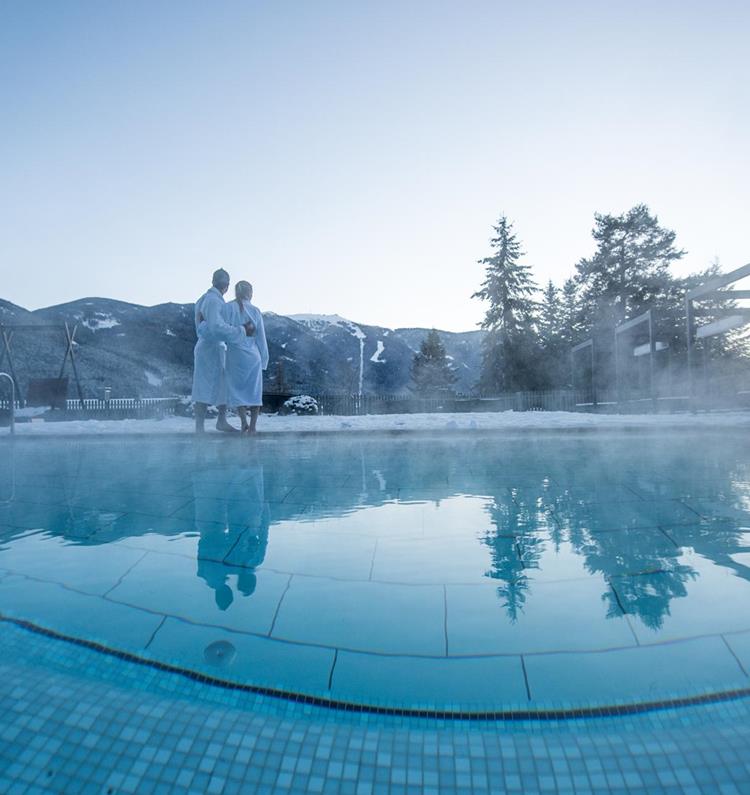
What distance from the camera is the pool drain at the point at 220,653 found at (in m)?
1.21

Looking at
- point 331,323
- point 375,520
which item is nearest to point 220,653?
point 375,520

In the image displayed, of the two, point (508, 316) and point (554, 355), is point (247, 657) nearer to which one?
point (508, 316)

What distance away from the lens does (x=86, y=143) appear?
38.8ft

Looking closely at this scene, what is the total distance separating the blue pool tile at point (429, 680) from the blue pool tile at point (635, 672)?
56 mm

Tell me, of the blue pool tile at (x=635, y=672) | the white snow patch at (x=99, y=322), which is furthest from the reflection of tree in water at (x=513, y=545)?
the white snow patch at (x=99, y=322)

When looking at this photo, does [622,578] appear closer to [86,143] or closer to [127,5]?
[127,5]

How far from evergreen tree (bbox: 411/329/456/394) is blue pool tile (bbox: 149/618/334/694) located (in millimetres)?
36783

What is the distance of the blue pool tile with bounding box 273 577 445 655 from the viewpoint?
131 cm

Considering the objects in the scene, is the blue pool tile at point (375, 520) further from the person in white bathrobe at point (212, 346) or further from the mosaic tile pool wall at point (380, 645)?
the person in white bathrobe at point (212, 346)

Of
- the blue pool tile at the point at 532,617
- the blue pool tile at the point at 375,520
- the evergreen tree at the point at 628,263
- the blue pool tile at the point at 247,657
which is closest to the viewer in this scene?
the blue pool tile at the point at 247,657

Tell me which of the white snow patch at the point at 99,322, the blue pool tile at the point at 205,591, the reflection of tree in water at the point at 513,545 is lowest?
the blue pool tile at the point at 205,591

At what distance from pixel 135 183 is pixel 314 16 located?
7.00 meters

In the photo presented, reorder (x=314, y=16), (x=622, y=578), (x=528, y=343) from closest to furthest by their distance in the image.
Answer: (x=622, y=578) < (x=314, y=16) < (x=528, y=343)

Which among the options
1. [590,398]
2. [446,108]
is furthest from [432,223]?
[590,398]
